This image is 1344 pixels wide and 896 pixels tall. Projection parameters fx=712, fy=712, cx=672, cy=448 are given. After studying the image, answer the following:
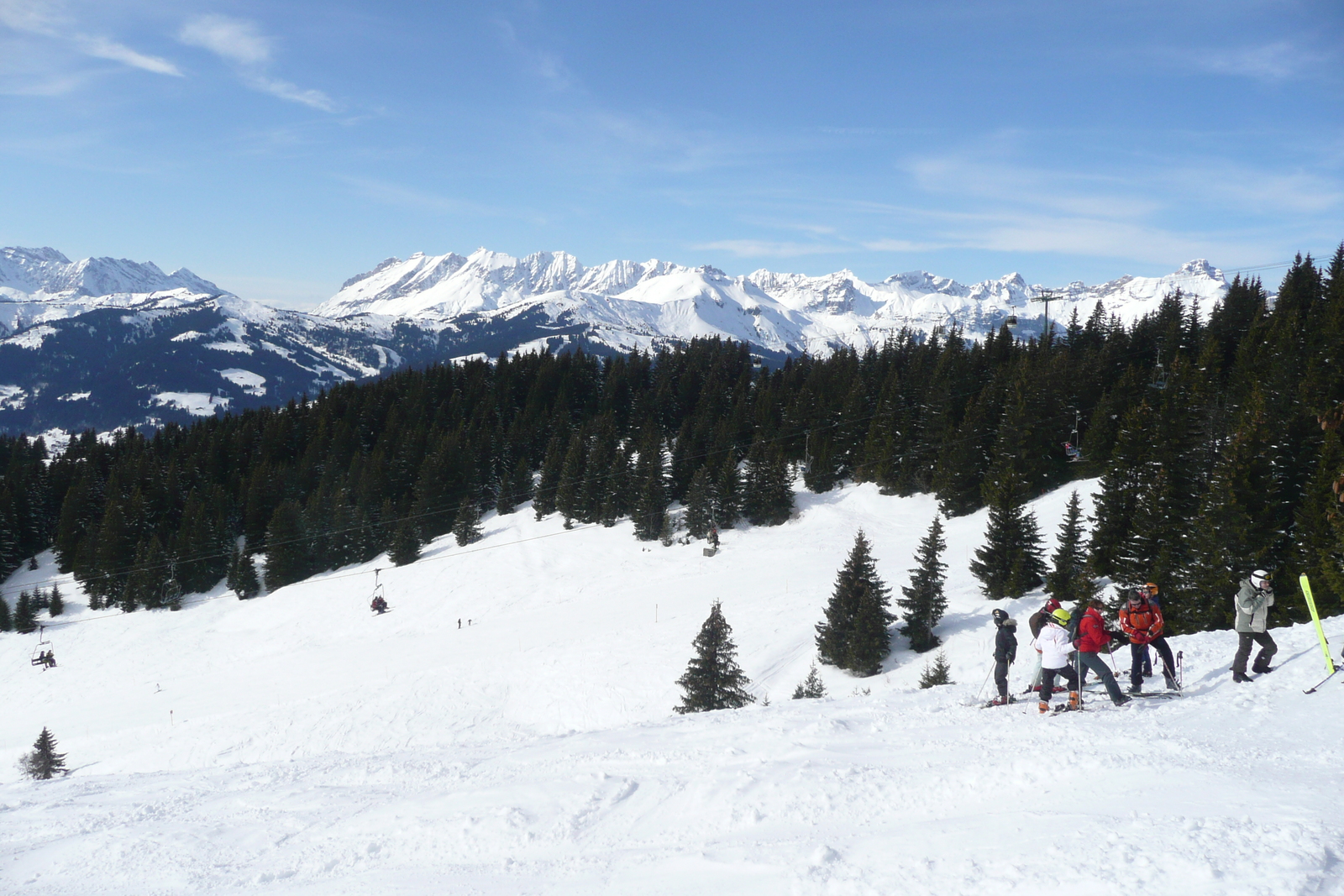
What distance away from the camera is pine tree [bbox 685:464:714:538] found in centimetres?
5438

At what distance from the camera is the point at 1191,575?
2625cm

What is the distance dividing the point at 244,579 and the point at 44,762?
102 feet

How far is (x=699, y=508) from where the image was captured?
54.4 metres

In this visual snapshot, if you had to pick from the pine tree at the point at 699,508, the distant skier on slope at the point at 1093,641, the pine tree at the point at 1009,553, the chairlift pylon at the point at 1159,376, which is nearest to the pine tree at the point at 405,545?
the pine tree at the point at 699,508

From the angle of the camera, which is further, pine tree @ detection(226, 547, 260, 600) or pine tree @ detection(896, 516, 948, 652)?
pine tree @ detection(226, 547, 260, 600)

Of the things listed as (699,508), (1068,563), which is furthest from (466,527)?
(1068,563)

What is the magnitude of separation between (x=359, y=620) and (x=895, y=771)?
143 ft

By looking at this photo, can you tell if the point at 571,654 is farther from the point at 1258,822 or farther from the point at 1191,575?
the point at 1258,822

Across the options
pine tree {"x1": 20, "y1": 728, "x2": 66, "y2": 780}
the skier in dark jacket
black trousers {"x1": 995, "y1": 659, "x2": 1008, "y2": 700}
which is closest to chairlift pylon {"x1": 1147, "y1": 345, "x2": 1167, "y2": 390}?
the skier in dark jacket

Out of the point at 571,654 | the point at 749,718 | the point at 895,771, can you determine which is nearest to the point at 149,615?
the point at 571,654

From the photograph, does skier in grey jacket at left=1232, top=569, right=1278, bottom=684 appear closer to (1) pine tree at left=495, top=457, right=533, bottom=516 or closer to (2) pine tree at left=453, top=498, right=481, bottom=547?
(2) pine tree at left=453, top=498, right=481, bottom=547

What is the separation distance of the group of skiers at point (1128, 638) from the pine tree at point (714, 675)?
37.7 feet

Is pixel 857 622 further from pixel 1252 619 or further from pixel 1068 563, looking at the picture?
pixel 1252 619

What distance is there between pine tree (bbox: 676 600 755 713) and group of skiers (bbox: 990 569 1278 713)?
37.7ft
